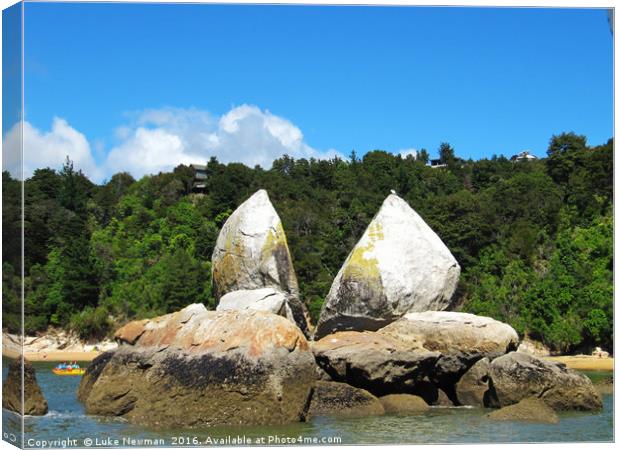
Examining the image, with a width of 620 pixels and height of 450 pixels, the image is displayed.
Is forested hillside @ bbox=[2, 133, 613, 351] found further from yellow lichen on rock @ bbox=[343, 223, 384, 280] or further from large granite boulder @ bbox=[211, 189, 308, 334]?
yellow lichen on rock @ bbox=[343, 223, 384, 280]

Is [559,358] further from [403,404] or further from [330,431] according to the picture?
[330,431]

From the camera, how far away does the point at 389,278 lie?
13664mm

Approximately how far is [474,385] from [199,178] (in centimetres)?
2869

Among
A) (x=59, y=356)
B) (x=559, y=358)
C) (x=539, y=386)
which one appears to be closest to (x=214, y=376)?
(x=539, y=386)

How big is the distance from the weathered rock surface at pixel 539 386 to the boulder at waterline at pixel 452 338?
814 mm

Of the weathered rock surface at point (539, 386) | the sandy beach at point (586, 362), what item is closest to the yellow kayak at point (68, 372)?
the weathered rock surface at point (539, 386)

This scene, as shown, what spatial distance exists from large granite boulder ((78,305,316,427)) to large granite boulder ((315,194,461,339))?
107 inches

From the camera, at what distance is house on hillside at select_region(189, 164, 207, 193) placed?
130 ft

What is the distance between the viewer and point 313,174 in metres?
38.4

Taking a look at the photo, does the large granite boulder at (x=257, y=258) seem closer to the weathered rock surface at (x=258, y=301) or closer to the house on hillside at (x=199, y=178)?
the weathered rock surface at (x=258, y=301)

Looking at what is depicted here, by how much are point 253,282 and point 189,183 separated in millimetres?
25380

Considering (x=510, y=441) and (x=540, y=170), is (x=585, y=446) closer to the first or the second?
(x=510, y=441)

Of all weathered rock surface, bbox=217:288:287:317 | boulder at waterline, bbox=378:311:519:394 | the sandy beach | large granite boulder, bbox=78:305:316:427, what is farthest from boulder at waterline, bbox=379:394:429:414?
the sandy beach

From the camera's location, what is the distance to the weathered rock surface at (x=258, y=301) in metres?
13.7
